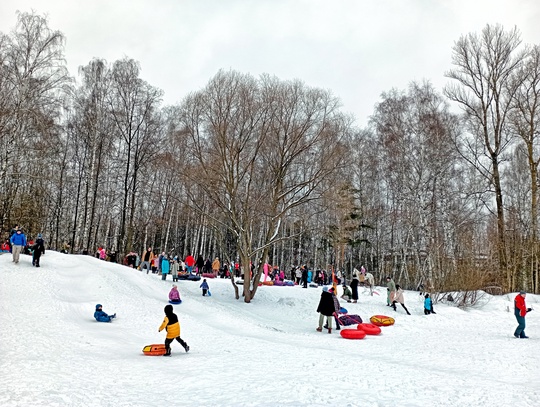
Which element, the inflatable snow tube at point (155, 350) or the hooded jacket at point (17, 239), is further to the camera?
the hooded jacket at point (17, 239)

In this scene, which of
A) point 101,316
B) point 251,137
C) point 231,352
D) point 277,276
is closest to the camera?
point 231,352

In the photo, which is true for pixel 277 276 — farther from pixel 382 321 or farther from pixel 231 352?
pixel 231 352

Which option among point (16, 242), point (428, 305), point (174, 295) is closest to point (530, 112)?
point (428, 305)

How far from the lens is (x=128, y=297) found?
1730cm

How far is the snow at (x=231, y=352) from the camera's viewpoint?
256 inches

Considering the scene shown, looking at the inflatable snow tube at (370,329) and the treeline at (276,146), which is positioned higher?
the treeline at (276,146)

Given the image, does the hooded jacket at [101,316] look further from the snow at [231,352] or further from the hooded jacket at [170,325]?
the hooded jacket at [170,325]

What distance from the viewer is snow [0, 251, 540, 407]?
651 cm

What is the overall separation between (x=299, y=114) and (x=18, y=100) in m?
13.6

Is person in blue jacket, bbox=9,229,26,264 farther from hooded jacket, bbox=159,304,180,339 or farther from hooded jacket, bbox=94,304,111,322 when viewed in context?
hooded jacket, bbox=159,304,180,339

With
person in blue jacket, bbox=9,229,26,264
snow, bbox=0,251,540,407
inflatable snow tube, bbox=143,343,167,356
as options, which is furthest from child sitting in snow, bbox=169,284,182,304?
inflatable snow tube, bbox=143,343,167,356

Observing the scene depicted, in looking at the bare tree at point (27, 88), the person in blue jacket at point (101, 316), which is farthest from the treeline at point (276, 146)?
the person in blue jacket at point (101, 316)

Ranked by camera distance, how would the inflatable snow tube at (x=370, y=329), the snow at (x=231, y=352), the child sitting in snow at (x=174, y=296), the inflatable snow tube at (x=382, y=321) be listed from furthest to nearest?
1. the child sitting in snow at (x=174, y=296)
2. the inflatable snow tube at (x=382, y=321)
3. the inflatable snow tube at (x=370, y=329)
4. the snow at (x=231, y=352)

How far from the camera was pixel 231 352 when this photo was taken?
1062cm
